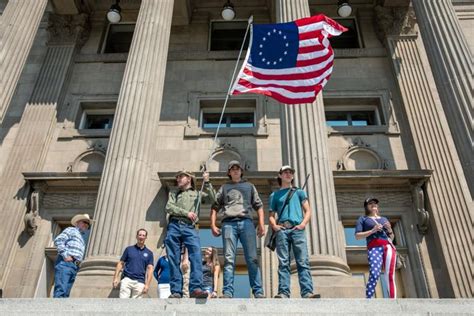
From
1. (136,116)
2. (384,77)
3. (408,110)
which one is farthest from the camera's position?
(384,77)

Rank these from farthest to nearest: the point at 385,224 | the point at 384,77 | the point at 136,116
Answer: the point at 384,77, the point at 136,116, the point at 385,224

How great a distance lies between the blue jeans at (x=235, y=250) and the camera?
24.4 ft

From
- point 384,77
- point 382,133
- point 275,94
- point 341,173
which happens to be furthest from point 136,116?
point 384,77

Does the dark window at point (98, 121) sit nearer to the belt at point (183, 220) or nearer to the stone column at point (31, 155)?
the stone column at point (31, 155)

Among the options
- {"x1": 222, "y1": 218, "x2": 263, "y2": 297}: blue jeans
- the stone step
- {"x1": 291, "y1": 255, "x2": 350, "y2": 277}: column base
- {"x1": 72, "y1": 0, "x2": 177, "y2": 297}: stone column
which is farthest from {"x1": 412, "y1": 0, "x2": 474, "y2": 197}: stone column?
{"x1": 72, "y1": 0, "x2": 177, "y2": 297}: stone column

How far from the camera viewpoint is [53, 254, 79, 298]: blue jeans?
363 inches

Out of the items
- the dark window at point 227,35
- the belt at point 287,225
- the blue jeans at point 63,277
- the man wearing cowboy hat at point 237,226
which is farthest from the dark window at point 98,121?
the belt at point 287,225

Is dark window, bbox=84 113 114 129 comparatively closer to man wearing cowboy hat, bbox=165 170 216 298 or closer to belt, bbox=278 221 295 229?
man wearing cowboy hat, bbox=165 170 216 298

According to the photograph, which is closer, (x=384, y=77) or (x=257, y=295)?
(x=257, y=295)

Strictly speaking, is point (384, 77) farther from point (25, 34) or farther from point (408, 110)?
point (25, 34)

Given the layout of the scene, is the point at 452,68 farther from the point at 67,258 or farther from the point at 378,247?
the point at 67,258

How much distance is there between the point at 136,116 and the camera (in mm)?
13148

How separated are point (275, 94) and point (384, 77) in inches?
334

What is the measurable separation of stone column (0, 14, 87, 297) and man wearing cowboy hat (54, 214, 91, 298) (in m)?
5.39
